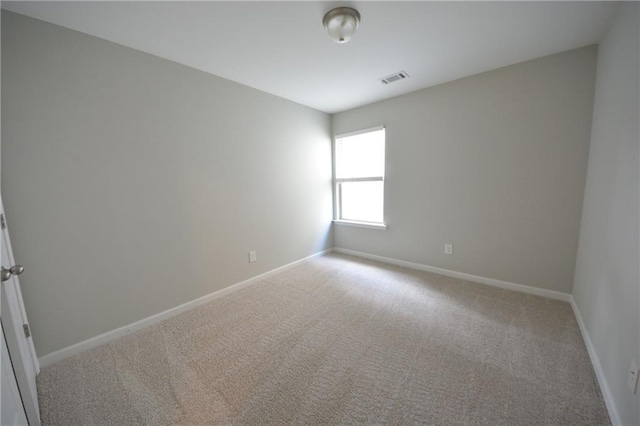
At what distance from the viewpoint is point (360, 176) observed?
12.0 ft

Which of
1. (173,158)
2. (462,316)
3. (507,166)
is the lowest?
(462,316)

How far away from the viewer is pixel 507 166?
2430 mm

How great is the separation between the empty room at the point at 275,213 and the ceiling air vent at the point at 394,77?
2.3 inches

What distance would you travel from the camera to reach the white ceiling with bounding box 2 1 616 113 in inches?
59.9

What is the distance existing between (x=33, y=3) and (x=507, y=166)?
12.7ft

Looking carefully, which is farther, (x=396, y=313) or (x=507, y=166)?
(x=507, y=166)

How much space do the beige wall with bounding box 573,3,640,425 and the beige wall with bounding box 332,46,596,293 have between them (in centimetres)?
22

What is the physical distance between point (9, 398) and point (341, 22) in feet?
8.41

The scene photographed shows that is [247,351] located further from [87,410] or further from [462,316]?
[462,316]

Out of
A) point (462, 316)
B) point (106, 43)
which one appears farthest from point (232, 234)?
point (462, 316)

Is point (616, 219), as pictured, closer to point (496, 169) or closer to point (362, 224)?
point (496, 169)

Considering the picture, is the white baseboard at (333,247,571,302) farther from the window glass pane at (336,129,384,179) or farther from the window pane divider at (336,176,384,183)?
the window glass pane at (336,129,384,179)

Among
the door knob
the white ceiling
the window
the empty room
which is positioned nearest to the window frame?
the window

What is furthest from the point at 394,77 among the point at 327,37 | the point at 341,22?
the point at 341,22
